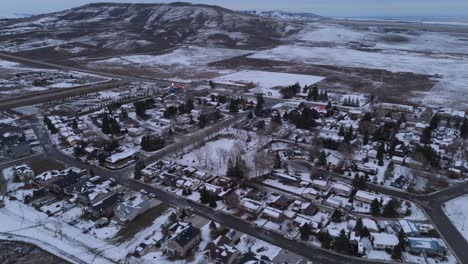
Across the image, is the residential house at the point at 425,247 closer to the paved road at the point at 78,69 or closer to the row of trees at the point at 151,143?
the row of trees at the point at 151,143

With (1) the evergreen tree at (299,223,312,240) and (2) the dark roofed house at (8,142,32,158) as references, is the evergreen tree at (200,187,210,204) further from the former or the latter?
(2) the dark roofed house at (8,142,32,158)

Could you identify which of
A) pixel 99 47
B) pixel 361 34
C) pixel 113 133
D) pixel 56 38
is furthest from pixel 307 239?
pixel 361 34

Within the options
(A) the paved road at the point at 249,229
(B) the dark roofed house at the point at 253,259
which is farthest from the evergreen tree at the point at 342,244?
(B) the dark roofed house at the point at 253,259

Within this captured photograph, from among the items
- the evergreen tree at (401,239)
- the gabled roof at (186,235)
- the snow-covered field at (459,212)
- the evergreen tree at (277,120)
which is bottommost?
the snow-covered field at (459,212)

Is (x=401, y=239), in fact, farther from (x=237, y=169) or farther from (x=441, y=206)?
(x=237, y=169)

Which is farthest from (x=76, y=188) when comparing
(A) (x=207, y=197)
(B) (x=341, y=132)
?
(B) (x=341, y=132)

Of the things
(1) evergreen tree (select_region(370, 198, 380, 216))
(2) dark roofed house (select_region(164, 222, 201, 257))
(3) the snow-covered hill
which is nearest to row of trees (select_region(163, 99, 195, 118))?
(2) dark roofed house (select_region(164, 222, 201, 257))
